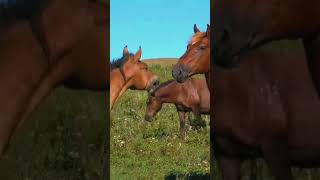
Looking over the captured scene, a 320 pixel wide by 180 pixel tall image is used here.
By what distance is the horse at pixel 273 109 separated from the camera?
147 cm

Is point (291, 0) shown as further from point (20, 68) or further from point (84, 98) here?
point (20, 68)

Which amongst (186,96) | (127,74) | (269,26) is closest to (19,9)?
(269,26)

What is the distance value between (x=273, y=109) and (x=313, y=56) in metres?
0.21

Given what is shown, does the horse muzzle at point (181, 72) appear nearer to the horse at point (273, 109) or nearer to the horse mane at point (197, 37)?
the horse mane at point (197, 37)

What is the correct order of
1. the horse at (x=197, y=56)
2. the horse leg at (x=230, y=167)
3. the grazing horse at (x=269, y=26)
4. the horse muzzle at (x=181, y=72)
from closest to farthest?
the grazing horse at (x=269, y=26)
the horse leg at (x=230, y=167)
the horse at (x=197, y=56)
the horse muzzle at (x=181, y=72)

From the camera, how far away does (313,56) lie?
1.46 metres

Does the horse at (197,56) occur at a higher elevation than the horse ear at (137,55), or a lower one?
lower

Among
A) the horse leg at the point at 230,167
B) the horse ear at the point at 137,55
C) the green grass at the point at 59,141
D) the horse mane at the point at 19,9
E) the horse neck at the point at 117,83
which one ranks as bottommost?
the horse leg at the point at 230,167

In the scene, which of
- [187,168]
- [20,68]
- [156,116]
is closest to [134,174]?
[187,168]

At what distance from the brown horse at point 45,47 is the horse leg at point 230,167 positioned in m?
0.55

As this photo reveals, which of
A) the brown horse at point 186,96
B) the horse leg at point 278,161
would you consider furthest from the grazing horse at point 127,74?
the horse leg at point 278,161

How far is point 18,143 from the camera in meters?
1.46

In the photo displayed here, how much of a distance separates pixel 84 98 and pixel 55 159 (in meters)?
0.22

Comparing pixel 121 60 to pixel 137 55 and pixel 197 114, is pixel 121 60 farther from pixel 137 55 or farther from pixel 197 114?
pixel 197 114
